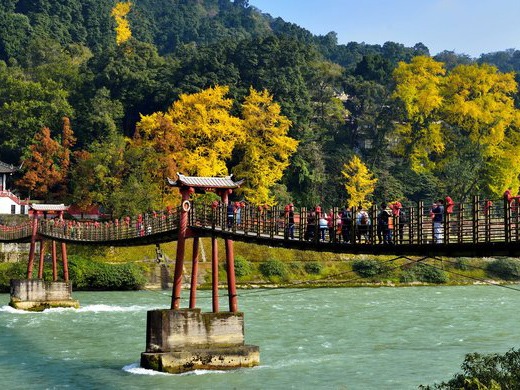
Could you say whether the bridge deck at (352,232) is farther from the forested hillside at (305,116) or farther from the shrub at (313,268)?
the forested hillside at (305,116)

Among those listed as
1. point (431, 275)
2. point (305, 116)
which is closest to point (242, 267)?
point (431, 275)

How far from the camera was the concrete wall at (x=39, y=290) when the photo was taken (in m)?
54.9

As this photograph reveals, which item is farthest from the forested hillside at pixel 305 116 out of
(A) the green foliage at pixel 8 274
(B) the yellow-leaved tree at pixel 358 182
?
(A) the green foliage at pixel 8 274

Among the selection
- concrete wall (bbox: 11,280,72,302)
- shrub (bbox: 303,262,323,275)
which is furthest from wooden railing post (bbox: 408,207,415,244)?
shrub (bbox: 303,262,323,275)

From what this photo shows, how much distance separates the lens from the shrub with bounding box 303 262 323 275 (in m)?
76.4

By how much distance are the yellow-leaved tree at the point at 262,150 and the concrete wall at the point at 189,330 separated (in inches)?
2007

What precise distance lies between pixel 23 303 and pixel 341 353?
2634 centimetres

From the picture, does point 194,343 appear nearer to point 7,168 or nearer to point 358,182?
point 358,182

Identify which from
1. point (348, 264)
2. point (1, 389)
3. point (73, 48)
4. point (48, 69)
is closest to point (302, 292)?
point (348, 264)

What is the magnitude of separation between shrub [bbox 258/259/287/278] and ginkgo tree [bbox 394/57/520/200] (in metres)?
30.2

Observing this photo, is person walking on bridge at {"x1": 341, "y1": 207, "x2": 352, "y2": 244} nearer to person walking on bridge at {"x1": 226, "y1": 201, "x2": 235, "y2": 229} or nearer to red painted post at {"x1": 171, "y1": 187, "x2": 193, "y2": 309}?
person walking on bridge at {"x1": 226, "y1": 201, "x2": 235, "y2": 229}

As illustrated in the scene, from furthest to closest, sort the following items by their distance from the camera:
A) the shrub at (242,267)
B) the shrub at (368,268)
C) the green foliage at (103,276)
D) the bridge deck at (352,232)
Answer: the shrub at (368,268)
the shrub at (242,267)
the green foliage at (103,276)
the bridge deck at (352,232)

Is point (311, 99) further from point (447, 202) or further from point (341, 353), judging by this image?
point (447, 202)

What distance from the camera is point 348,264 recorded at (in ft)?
256
